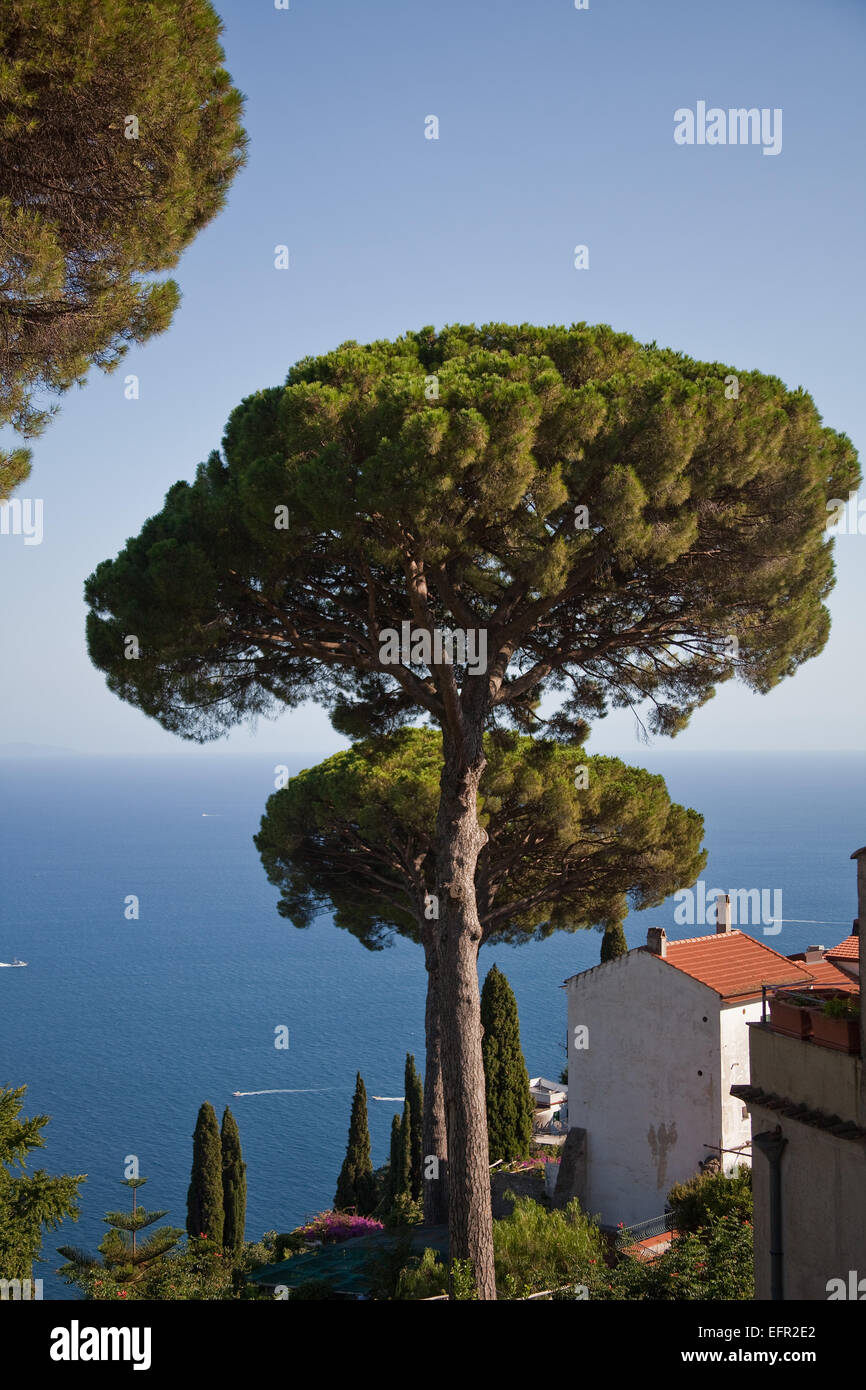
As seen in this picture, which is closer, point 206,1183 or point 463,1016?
point 463,1016

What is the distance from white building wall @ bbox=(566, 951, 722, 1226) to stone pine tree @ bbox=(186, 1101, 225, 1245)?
1037cm

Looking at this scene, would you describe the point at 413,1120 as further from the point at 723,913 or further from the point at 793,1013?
the point at 793,1013

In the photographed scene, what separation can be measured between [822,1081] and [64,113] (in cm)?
736

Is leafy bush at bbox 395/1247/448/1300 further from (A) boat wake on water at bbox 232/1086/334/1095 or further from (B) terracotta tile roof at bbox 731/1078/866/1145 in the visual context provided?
(A) boat wake on water at bbox 232/1086/334/1095

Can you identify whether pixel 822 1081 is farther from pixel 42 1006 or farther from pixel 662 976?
pixel 42 1006

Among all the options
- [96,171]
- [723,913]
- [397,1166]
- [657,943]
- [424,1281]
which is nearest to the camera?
[96,171]

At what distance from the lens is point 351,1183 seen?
24938mm

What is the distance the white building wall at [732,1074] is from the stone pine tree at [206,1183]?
42.4 ft

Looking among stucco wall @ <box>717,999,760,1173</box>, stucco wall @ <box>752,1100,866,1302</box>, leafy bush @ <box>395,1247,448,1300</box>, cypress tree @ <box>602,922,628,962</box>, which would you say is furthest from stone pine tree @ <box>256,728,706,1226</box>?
stucco wall @ <box>752,1100,866,1302</box>

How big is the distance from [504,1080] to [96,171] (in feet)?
57.7

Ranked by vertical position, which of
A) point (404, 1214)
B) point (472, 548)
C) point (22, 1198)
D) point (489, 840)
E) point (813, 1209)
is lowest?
point (404, 1214)

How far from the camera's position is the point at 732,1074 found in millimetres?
14703

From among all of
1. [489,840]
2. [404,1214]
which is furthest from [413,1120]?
[489,840]

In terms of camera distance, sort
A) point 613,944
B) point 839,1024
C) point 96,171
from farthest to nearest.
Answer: point 613,944, point 96,171, point 839,1024
